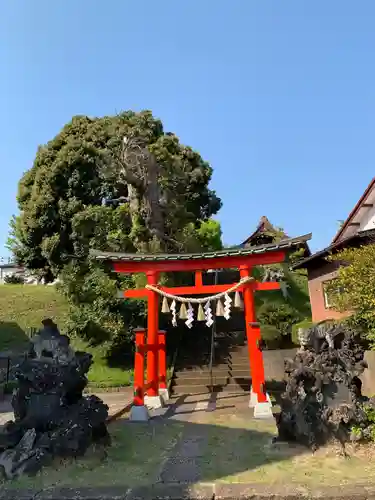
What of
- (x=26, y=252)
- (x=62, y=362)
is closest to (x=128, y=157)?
(x=26, y=252)

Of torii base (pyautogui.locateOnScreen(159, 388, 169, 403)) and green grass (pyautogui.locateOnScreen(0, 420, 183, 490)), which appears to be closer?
green grass (pyautogui.locateOnScreen(0, 420, 183, 490))

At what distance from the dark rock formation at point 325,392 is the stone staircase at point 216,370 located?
7.03m

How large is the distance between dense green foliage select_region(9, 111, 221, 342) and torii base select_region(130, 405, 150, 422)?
6602 mm

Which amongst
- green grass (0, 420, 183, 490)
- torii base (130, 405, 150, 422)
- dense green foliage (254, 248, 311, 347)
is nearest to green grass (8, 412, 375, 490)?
green grass (0, 420, 183, 490)

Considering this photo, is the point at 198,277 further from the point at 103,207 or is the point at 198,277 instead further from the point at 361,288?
the point at 103,207

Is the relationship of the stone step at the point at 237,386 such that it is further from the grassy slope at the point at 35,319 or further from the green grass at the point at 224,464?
the green grass at the point at 224,464

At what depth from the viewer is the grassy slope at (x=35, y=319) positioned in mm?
15719

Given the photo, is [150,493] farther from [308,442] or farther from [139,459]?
[308,442]

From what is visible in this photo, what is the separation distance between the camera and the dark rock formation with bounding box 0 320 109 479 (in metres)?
5.82

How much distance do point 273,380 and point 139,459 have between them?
907 cm

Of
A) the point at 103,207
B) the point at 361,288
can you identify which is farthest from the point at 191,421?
the point at 103,207

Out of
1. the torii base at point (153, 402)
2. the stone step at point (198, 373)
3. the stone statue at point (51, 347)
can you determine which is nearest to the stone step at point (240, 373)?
the stone step at point (198, 373)

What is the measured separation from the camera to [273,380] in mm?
14289

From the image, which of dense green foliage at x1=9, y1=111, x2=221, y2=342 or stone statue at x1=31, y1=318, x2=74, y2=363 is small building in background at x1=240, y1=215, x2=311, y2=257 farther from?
stone statue at x1=31, y1=318, x2=74, y2=363
